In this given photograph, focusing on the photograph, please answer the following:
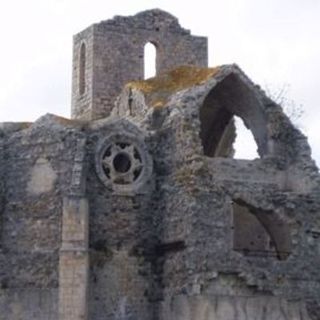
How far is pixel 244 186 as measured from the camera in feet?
103

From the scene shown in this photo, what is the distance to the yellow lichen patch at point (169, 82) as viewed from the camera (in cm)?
3269

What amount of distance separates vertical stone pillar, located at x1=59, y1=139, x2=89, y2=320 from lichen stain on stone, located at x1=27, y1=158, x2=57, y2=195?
0.72m

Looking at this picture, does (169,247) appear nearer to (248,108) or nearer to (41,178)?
(41,178)

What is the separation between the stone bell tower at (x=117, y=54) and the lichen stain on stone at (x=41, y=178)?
5109mm

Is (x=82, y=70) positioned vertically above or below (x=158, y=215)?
above

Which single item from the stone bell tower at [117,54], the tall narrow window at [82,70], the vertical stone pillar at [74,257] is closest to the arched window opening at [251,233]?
the vertical stone pillar at [74,257]

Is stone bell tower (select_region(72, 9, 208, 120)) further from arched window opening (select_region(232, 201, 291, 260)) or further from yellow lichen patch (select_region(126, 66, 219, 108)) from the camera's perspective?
arched window opening (select_region(232, 201, 291, 260))

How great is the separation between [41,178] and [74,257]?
2.19 m

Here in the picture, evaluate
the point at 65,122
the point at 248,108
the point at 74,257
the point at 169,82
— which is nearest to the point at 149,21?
the point at 169,82

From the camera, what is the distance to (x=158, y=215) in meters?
31.5

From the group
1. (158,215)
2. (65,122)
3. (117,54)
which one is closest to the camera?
(158,215)

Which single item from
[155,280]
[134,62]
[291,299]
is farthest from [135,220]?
[134,62]

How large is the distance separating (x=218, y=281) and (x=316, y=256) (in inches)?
107

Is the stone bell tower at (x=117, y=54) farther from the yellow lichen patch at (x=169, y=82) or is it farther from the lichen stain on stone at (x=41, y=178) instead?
the lichen stain on stone at (x=41, y=178)
